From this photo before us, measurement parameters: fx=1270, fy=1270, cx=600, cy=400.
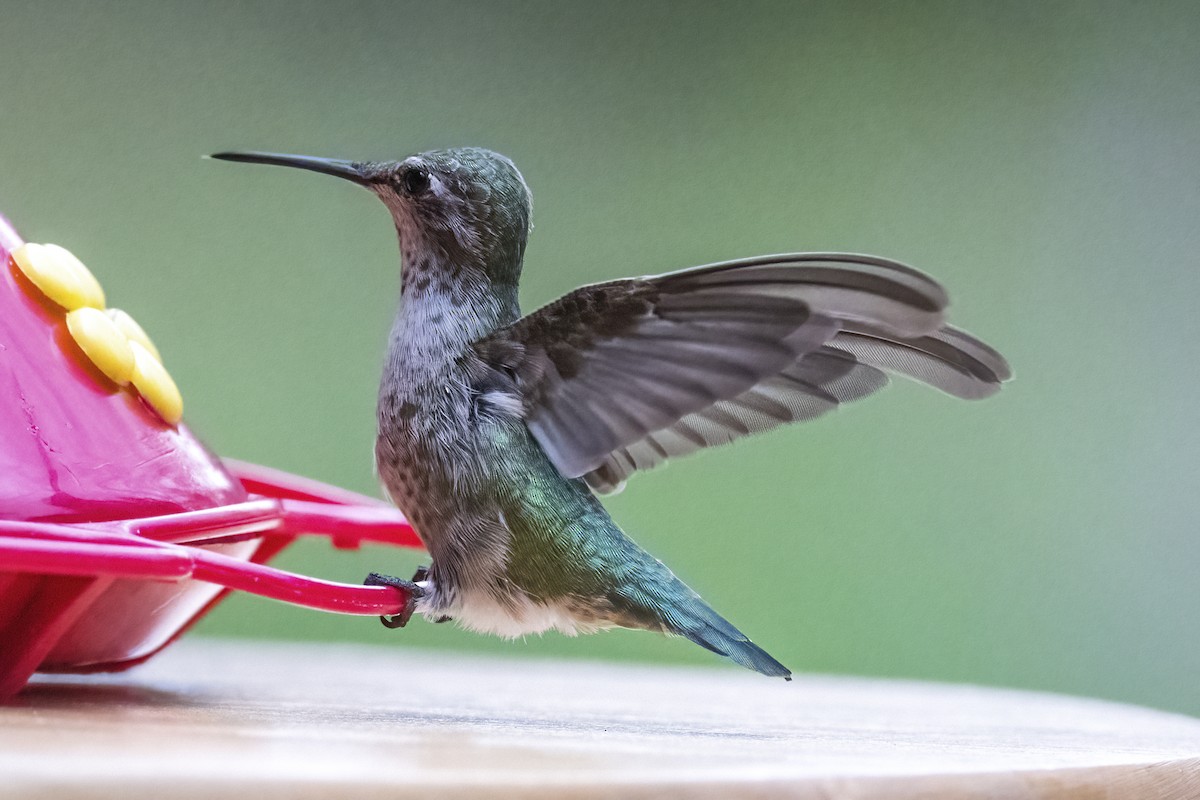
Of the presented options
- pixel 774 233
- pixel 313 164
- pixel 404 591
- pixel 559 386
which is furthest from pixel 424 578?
pixel 774 233

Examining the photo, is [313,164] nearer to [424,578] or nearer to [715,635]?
[424,578]

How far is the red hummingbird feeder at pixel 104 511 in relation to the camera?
100 cm

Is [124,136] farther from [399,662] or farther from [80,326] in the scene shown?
[80,326]

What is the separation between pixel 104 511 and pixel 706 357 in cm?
58

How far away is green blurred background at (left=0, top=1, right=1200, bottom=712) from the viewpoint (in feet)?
11.5

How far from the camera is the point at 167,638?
1.42 meters

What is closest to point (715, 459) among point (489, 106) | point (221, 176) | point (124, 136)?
point (489, 106)

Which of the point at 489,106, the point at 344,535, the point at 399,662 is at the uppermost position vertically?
the point at 489,106

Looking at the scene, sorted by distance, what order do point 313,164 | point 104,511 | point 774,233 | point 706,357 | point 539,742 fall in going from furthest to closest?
point 774,233 < point 313,164 < point 706,357 < point 104,511 < point 539,742

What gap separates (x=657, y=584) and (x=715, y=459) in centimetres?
218

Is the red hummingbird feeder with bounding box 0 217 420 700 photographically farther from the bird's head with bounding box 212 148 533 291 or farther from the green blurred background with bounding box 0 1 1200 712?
→ the green blurred background with bounding box 0 1 1200 712

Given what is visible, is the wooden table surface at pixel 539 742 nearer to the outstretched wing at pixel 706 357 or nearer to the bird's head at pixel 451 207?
the outstretched wing at pixel 706 357

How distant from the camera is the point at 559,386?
54.4 inches

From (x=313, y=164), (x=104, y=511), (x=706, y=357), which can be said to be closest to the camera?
(x=104, y=511)
